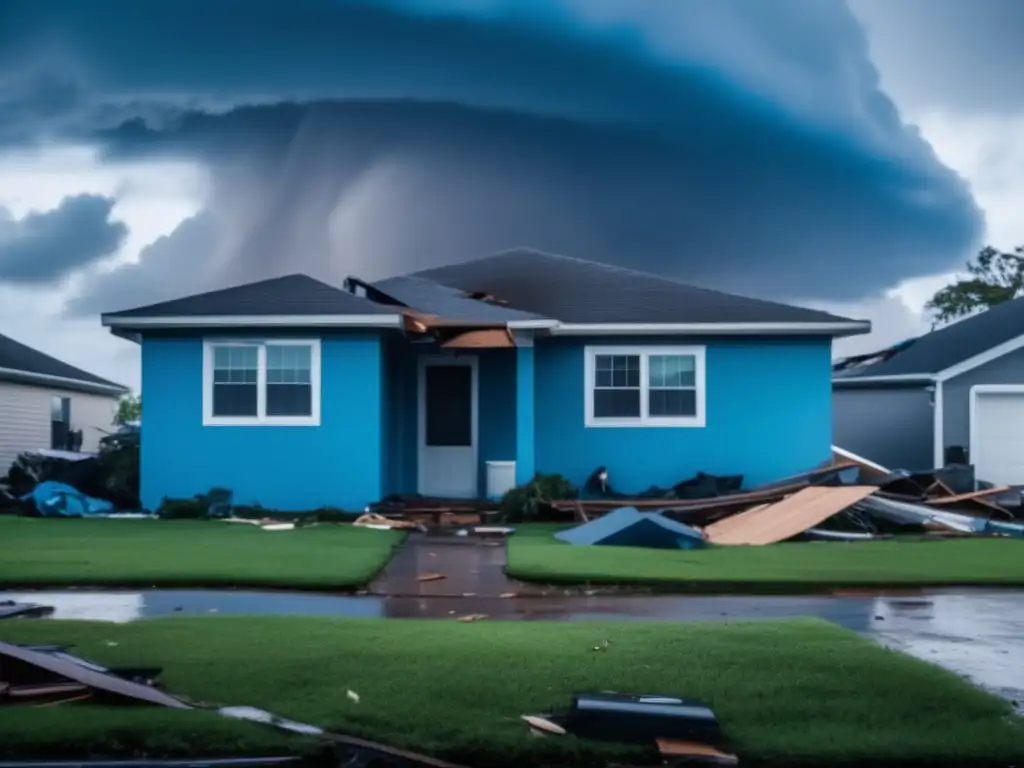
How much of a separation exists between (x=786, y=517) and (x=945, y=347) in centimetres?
1227

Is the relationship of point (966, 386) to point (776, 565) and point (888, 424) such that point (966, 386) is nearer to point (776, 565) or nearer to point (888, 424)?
point (888, 424)

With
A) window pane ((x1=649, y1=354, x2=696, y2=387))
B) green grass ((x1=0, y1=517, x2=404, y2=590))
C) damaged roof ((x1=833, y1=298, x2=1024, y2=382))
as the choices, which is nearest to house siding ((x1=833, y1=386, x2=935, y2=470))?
damaged roof ((x1=833, y1=298, x2=1024, y2=382))

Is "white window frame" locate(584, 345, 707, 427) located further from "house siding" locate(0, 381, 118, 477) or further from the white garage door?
"house siding" locate(0, 381, 118, 477)

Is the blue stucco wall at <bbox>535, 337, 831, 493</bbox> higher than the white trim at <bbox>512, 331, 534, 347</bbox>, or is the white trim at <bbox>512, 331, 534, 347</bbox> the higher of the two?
the white trim at <bbox>512, 331, 534, 347</bbox>

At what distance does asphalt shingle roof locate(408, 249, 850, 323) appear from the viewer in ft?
61.9

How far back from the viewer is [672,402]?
747 inches

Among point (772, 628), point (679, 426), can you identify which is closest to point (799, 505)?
point (679, 426)

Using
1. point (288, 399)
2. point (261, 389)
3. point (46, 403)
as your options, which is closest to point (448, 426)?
point (288, 399)

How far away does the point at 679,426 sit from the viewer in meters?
18.9

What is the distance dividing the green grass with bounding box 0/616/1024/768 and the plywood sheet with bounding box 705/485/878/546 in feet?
20.5

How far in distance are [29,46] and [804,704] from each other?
48.6 feet

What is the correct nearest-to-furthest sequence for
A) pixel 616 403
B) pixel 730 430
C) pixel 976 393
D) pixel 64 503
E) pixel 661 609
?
1. pixel 661 609
2. pixel 64 503
3. pixel 730 430
4. pixel 616 403
5. pixel 976 393

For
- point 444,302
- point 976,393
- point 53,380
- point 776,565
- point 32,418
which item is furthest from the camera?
point 53,380

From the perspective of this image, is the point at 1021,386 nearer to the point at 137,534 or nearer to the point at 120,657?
the point at 137,534
